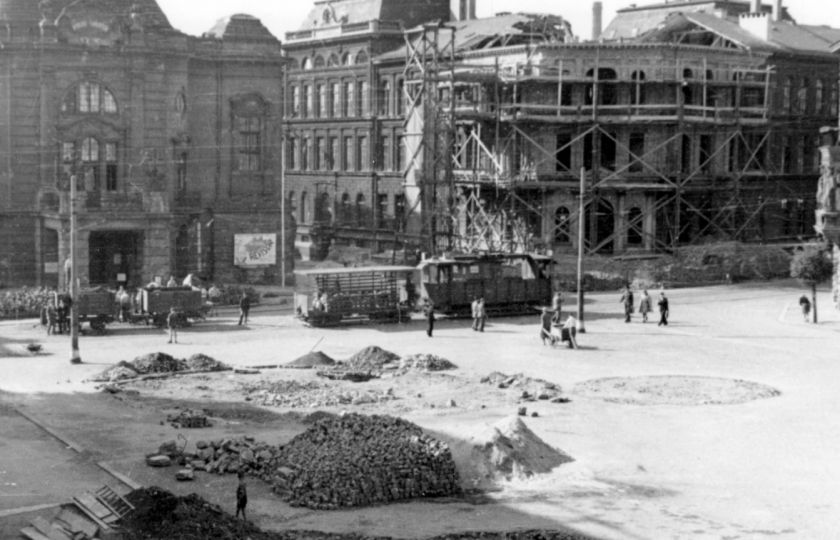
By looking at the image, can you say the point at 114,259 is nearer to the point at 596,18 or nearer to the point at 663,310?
the point at 663,310

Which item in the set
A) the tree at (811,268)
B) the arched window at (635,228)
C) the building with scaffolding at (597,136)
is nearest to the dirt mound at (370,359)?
the tree at (811,268)

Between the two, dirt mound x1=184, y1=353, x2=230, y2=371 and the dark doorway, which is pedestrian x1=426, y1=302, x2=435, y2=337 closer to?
dirt mound x1=184, y1=353, x2=230, y2=371

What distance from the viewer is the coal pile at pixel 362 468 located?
969 inches

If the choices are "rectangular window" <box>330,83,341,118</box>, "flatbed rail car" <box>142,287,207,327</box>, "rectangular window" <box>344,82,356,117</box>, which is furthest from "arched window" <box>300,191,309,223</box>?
"flatbed rail car" <box>142,287,207,327</box>

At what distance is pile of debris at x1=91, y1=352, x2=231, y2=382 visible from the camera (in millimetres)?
37625

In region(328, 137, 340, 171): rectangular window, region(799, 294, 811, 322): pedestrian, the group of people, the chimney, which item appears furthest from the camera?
region(328, 137, 340, 171): rectangular window

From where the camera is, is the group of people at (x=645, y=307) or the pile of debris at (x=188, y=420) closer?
the pile of debris at (x=188, y=420)

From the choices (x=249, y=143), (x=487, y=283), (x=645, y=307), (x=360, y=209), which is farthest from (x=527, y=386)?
(x=360, y=209)

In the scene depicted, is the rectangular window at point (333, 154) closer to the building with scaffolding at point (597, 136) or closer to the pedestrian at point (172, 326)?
the building with scaffolding at point (597, 136)

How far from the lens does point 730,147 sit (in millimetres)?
70938

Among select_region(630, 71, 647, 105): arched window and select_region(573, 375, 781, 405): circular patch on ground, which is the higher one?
select_region(630, 71, 647, 105): arched window

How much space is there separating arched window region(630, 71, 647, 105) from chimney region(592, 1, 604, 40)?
9.13 m

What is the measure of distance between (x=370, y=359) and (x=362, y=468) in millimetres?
15015

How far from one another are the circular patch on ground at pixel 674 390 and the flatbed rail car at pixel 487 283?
14.2 m
